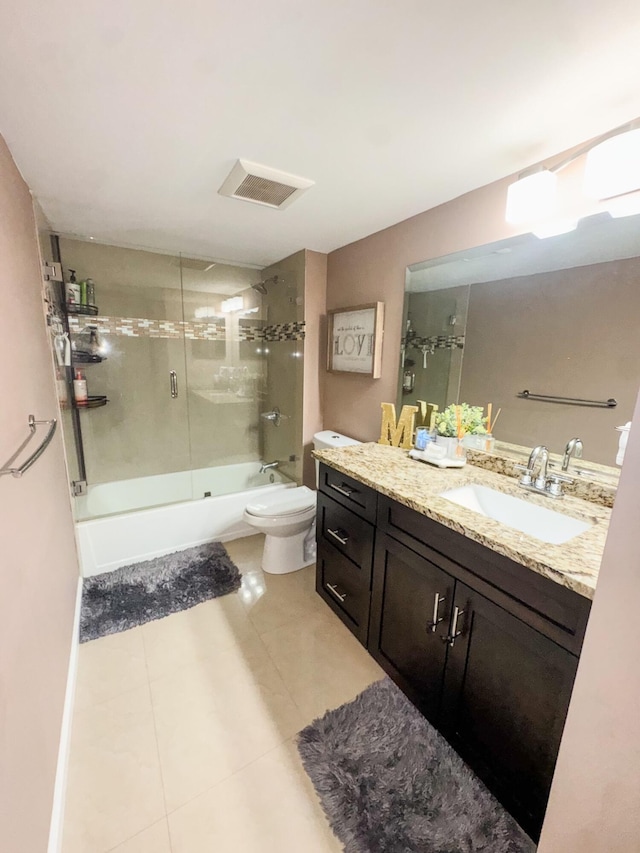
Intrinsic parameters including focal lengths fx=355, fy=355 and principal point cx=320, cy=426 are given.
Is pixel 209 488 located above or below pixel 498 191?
below

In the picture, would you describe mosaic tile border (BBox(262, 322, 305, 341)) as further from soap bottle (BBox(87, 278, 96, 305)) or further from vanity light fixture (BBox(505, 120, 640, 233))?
vanity light fixture (BBox(505, 120, 640, 233))

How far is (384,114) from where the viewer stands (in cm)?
110

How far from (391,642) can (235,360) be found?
2436mm

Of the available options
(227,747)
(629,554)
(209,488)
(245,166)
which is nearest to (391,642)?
(227,747)

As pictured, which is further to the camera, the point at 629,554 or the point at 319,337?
the point at 319,337

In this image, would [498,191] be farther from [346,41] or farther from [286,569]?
[286,569]

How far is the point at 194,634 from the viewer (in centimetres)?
180

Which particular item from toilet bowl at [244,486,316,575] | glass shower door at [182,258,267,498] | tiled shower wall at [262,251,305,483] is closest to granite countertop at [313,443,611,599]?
toilet bowl at [244,486,316,575]

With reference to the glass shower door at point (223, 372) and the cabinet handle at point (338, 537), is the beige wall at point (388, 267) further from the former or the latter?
the glass shower door at point (223, 372)

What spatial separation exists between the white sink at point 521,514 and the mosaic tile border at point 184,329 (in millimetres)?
1670

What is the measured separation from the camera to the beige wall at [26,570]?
2.76ft

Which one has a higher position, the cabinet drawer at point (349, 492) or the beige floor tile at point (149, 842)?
the cabinet drawer at point (349, 492)

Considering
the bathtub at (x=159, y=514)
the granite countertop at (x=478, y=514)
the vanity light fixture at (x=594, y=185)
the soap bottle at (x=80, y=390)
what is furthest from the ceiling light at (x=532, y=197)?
the soap bottle at (x=80, y=390)

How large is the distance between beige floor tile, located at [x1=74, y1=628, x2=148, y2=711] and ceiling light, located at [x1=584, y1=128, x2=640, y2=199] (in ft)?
8.35
